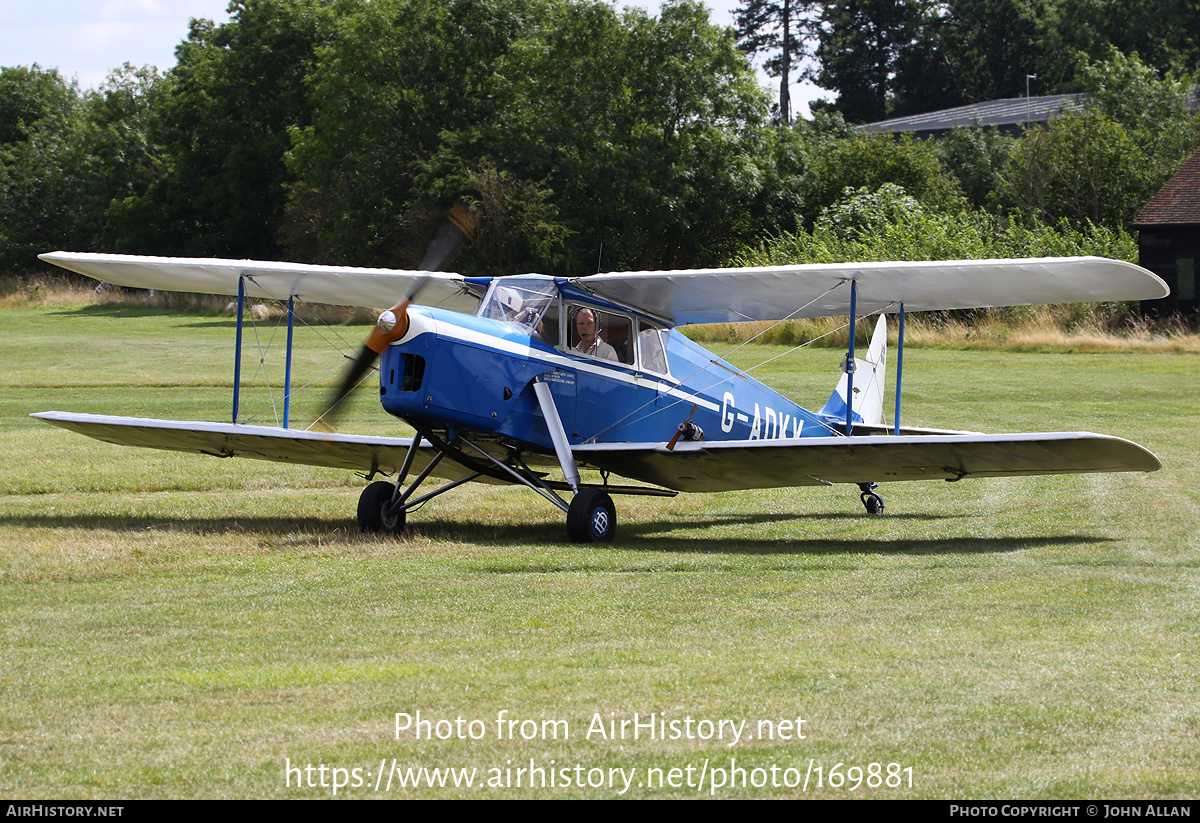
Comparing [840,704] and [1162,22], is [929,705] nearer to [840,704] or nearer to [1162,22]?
[840,704]

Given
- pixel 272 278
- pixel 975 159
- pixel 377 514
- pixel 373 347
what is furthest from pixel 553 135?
pixel 373 347

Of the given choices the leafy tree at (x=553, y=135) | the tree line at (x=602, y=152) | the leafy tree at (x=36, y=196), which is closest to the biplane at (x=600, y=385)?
the tree line at (x=602, y=152)

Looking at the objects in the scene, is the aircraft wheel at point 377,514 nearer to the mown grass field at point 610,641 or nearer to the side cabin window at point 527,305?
the mown grass field at point 610,641

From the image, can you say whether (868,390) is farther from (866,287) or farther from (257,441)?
(257,441)

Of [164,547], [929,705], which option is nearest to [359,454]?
[164,547]

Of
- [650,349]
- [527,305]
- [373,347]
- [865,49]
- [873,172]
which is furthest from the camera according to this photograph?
[865,49]

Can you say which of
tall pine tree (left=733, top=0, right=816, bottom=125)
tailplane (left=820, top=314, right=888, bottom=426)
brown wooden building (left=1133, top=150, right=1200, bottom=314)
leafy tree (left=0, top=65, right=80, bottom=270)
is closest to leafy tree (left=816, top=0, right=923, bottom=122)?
tall pine tree (left=733, top=0, right=816, bottom=125)

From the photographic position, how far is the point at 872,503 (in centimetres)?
1363

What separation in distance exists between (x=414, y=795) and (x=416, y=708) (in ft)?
3.44

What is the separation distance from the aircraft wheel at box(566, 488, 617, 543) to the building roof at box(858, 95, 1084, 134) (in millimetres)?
69220

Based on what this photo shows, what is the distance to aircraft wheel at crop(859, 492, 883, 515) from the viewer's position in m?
13.6

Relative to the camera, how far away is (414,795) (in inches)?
183

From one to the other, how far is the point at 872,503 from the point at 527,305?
458cm

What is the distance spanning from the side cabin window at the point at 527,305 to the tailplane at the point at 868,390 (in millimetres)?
4561
